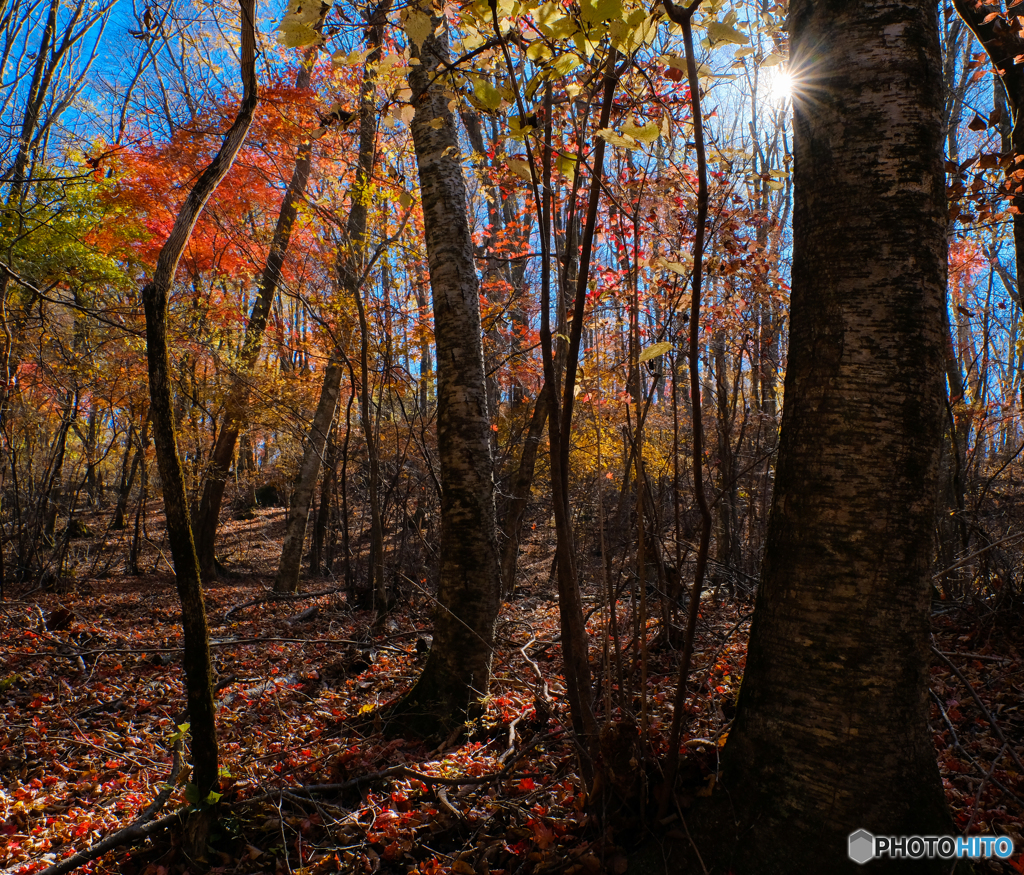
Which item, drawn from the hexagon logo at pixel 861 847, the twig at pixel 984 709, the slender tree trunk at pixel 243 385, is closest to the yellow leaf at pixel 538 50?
the hexagon logo at pixel 861 847

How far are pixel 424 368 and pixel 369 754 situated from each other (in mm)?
7554

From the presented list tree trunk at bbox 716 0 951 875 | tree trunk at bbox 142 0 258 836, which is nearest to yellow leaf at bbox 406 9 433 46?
tree trunk at bbox 716 0 951 875

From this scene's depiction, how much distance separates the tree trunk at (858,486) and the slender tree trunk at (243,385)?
767 cm

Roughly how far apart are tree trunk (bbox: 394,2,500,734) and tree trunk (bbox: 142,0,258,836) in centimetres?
135

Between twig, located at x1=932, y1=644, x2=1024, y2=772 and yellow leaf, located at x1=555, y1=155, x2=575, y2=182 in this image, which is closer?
yellow leaf, located at x1=555, y1=155, x2=575, y2=182

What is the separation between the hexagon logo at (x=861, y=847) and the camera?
4.61 ft

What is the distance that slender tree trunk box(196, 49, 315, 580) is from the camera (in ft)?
28.6

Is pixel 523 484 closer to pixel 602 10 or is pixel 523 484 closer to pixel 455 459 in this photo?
pixel 455 459

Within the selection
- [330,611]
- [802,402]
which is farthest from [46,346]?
[802,402]

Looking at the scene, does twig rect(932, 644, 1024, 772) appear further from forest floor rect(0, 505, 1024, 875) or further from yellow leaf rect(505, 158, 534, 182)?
yellow leaf rect(505, 158, 534, 182)

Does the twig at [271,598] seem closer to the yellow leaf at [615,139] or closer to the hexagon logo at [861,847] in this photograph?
the hexagon logo at [861,847]

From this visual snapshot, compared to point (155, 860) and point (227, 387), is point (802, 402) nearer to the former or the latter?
point (155, 860)

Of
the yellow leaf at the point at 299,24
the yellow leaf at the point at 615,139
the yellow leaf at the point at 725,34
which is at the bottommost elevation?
the yellow leaf at the point at 615,139

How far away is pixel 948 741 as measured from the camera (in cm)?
264
